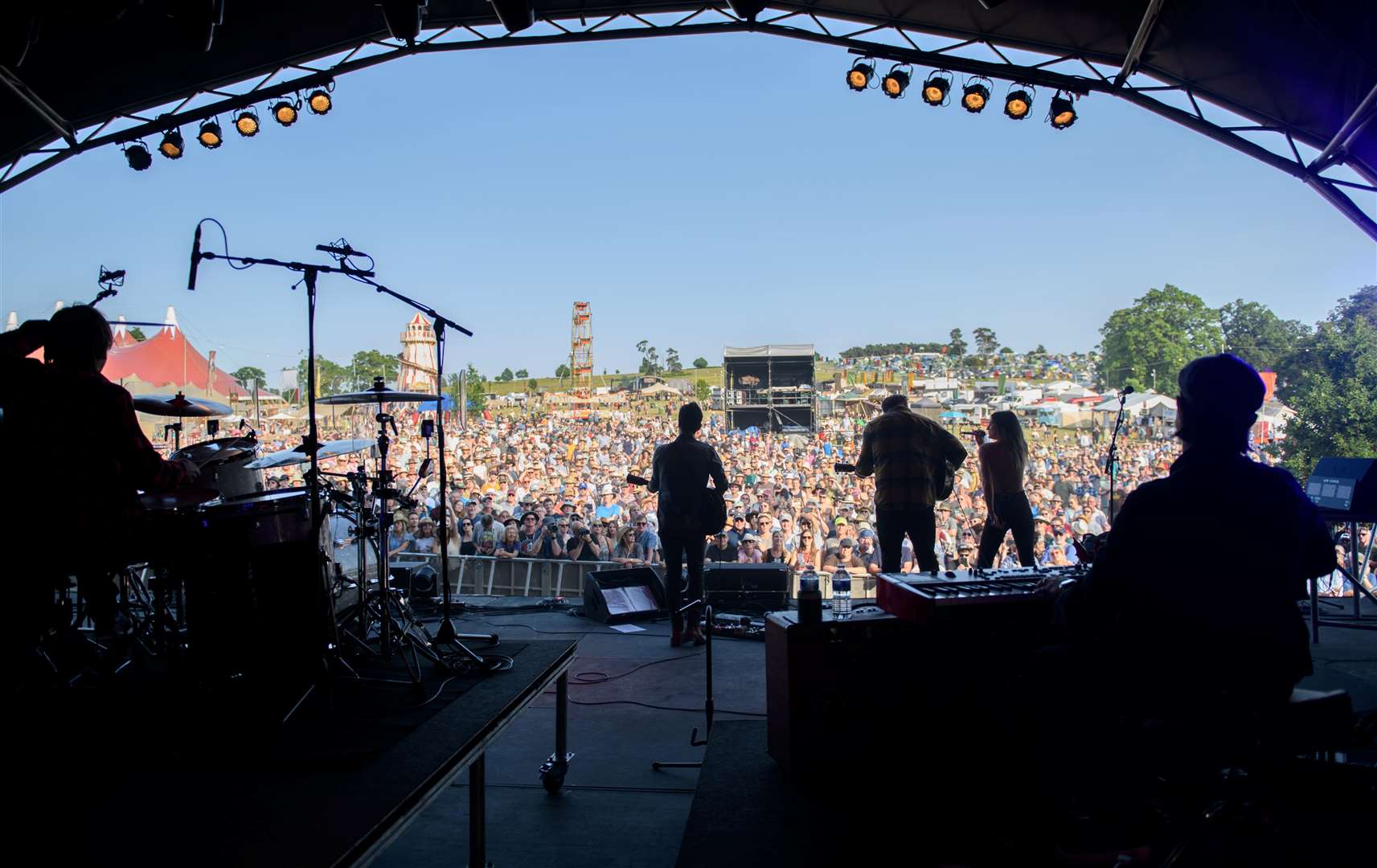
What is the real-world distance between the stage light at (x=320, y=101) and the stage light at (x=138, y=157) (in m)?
1.31

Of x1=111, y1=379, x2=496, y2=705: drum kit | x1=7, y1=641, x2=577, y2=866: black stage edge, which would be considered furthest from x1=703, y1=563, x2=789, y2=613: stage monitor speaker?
x1=7, y1=641, x2=577, y2=866: black stage edge

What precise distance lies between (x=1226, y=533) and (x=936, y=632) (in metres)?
0.89

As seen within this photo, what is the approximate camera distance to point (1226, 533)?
1.51 m

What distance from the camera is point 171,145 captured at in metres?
5.62

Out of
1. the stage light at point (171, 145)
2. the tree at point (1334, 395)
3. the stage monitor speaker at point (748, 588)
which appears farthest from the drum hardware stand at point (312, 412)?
the tree at point (1334, 395)

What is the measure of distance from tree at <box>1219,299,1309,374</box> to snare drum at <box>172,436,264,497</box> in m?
8.32

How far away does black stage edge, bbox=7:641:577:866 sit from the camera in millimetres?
1528

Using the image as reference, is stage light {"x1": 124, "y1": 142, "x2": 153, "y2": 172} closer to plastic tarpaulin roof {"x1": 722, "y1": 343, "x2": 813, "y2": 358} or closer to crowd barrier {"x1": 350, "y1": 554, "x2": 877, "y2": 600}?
crowd barrier {"x1": 350, "y1": 554, "x2": 877, "y2": 600}

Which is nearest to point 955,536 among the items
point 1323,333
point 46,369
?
point 1323,333

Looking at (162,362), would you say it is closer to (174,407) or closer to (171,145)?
(171,145)

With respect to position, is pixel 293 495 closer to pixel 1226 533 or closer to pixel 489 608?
pixel 1226 533

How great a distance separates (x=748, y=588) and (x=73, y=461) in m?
3.93

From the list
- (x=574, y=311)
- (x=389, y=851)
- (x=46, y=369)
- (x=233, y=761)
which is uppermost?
(x=574, y=311)

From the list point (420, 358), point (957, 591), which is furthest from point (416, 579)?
point (420, 358)
